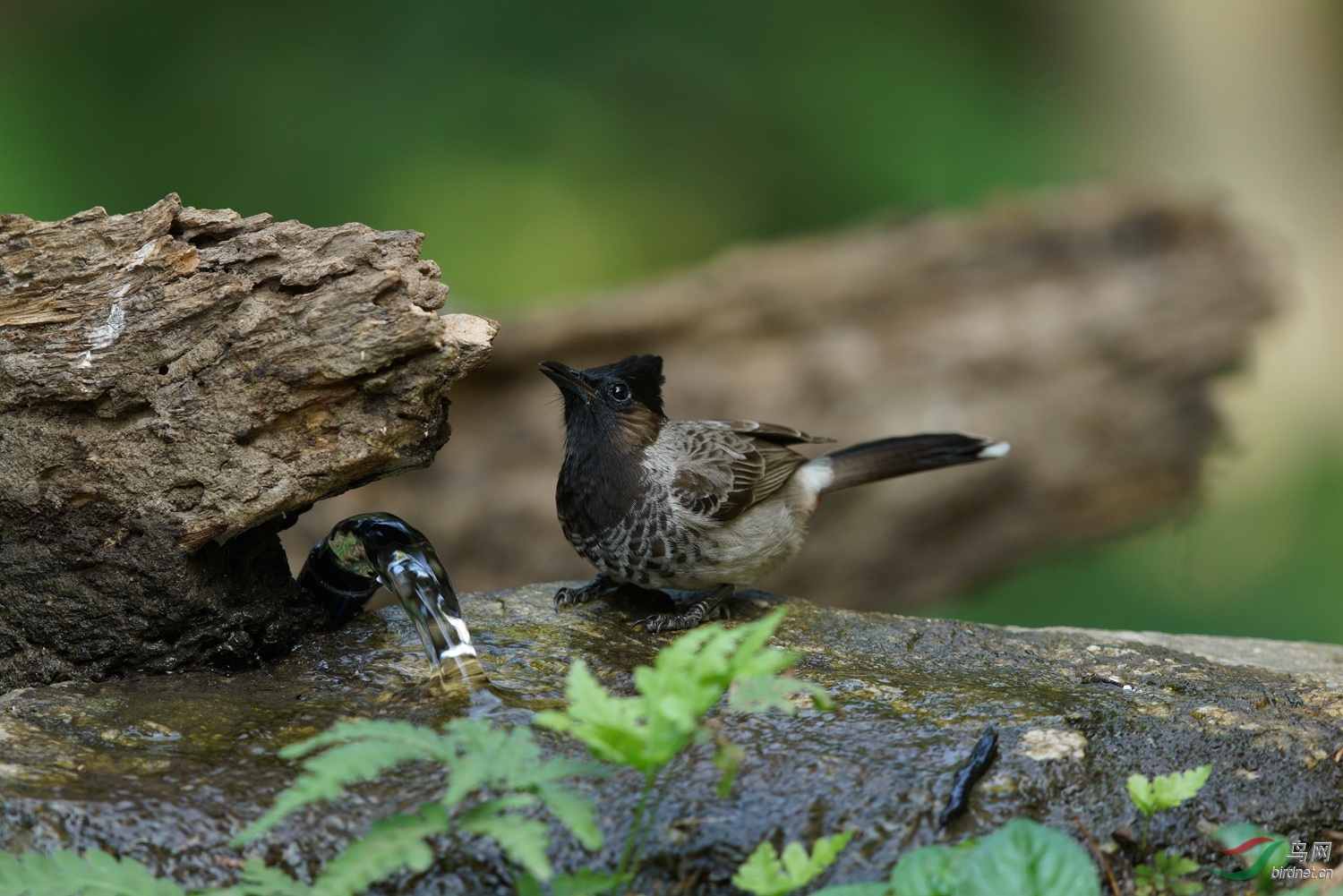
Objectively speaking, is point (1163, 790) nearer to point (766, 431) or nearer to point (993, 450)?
point (766, 431)

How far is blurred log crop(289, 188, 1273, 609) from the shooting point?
301 inches

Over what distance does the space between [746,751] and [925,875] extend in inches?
26.4

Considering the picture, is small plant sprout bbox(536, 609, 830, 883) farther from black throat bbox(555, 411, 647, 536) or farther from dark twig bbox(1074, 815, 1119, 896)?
black throat bbox(555, 411, 647, 536)

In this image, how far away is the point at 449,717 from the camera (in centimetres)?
332

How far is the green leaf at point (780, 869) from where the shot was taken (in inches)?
→ 100

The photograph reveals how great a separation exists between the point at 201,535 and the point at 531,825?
1.66m

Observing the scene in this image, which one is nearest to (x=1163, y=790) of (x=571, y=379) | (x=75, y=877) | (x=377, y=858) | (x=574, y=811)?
(x=574, y=811)

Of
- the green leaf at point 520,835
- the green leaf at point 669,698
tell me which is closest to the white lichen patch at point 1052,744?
the green leaf at point 669,698

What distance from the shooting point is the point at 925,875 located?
2.50 meters

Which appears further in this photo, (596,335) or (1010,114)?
(1010,114)

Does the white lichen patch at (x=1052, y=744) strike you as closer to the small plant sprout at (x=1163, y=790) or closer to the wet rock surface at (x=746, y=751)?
the wet rock surface at (x=746, y=751)

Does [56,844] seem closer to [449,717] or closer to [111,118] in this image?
[449,717]

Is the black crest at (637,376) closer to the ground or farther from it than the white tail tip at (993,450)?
farther from it

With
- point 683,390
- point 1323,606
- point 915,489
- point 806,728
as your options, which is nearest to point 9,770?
point 806,728
